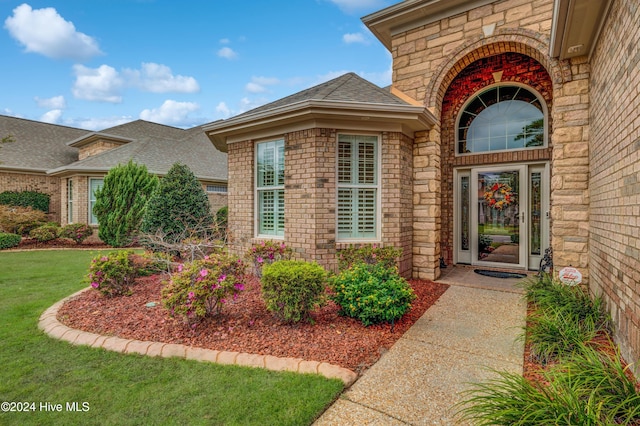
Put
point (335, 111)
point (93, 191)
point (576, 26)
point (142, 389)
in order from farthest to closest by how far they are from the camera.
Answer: point (93, 191) < point (335, 111) < point (576, 26) < point (142, 389)

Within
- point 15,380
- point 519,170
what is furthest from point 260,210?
point 519,170

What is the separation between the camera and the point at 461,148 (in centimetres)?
715

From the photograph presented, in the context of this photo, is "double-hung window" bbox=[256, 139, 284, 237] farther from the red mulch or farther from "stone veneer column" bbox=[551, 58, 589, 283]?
"stone veneer column" bbox=[551, 58, 589, 283]

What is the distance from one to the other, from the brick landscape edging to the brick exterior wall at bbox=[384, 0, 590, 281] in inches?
154

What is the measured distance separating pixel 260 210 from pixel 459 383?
15.2 ft

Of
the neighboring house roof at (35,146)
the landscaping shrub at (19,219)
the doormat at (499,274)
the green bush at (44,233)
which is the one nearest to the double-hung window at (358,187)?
the doormat at (499,274)

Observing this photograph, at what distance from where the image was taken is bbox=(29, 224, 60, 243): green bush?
38.7 ft

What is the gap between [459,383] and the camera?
261 centimetres

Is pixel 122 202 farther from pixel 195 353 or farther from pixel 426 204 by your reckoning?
pixel 426 204

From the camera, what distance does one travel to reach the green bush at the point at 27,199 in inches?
542

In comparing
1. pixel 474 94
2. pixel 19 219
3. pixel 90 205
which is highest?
pixel 474 94

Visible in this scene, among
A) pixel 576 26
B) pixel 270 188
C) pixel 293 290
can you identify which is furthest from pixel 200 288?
pixel 576 26

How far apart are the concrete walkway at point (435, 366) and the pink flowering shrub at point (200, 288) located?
187cm

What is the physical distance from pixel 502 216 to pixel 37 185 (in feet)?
62.9
